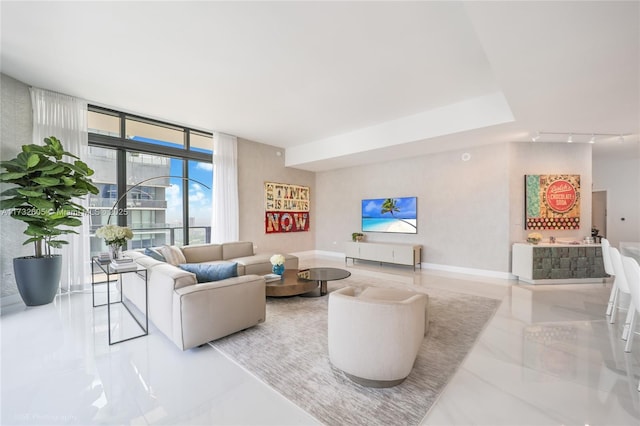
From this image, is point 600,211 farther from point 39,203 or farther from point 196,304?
point 39,203

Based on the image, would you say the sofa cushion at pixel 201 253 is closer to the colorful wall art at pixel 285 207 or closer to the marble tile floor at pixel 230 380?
the marble tile floor at pixel 230 380

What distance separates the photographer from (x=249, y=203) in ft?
22.3

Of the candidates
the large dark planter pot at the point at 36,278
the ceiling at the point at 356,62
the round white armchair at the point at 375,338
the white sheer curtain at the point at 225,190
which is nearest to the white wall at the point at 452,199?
the ceiling at the point at 356,62

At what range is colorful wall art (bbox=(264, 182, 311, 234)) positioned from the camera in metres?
7.21

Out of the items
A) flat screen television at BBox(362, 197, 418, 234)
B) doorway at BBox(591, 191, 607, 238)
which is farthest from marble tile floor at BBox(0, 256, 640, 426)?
doorway at BBox(591, 191, 607, 238)

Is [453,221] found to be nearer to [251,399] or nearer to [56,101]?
[251,399]

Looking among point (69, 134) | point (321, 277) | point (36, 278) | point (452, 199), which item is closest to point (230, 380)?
point (321, 277)

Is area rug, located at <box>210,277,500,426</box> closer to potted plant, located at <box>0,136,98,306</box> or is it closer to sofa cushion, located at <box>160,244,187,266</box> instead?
sofa cushion, located at <box>160,244,187,266</box>

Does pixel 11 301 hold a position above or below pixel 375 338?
below

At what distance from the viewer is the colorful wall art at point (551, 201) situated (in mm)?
5355

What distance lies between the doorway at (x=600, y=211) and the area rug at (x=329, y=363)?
690 centimetres

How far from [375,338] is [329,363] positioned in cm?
64

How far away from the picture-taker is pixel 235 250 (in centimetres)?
523

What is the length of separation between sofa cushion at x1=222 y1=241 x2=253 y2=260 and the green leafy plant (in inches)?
84.4
